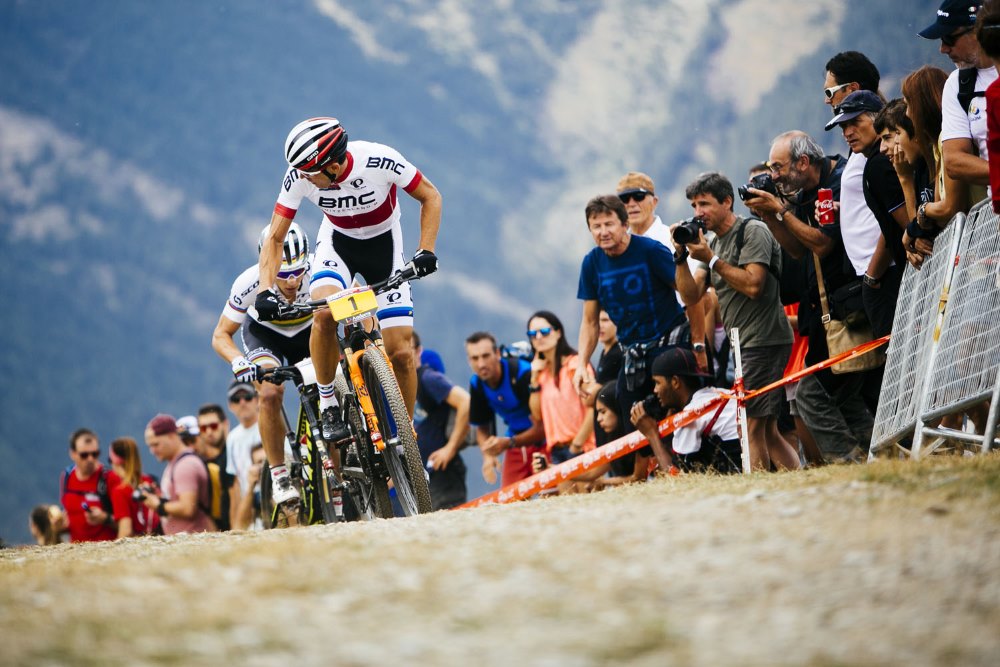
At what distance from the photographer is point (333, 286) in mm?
7516

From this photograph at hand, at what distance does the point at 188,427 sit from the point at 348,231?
23.4 ft

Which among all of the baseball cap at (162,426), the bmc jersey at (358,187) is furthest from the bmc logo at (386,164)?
the baseball cap at (162,426)

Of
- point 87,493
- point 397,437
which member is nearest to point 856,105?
point 397,437

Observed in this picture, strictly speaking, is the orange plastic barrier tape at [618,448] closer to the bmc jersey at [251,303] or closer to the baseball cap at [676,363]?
the baseball cap at [676,363]

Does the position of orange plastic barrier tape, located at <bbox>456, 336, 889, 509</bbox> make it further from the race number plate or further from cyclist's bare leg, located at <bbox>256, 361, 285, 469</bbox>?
cyclist's bare leg, located at <bbox>256, 361, 285, 469</bbox>

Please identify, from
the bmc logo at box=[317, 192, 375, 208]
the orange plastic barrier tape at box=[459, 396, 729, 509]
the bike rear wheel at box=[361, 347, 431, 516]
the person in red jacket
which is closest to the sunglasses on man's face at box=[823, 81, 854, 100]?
the orange plastic barrier tape at box=[459, 396, 729, 509]

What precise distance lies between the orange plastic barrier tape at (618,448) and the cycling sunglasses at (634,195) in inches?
81.1

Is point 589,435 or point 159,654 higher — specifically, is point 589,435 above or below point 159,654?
above

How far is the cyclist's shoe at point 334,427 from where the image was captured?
305 inches

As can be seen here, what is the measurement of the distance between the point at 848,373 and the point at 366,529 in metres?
3.45

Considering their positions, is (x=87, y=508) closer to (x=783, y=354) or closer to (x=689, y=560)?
(x=783, y=354)

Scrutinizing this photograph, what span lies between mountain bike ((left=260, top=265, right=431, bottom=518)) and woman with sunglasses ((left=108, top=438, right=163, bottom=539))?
542cm

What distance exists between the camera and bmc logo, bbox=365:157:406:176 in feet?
24.8

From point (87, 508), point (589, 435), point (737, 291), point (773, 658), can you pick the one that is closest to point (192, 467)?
point (87, 508)
